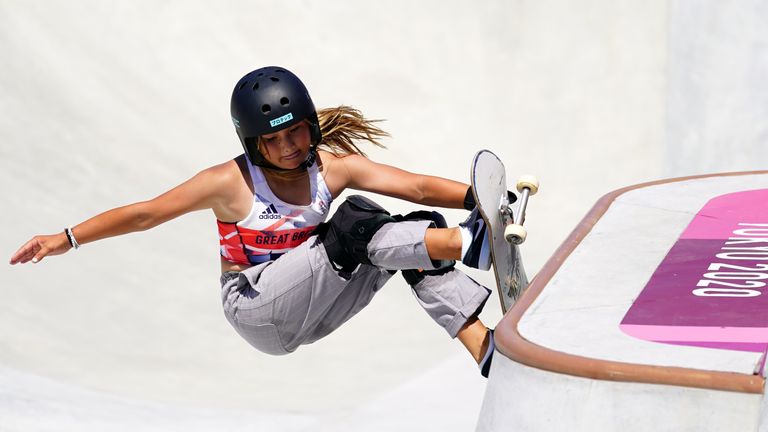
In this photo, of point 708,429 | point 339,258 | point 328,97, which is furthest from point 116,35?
point 708,429

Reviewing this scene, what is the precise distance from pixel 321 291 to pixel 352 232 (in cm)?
36

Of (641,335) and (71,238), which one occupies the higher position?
(71,238)

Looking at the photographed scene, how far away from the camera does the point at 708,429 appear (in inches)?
107

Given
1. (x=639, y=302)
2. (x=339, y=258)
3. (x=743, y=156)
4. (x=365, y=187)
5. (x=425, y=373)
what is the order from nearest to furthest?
1. (x=639, y=302)
2. (x=339, y=258)
3. (x=365, y=187)
4. (x=425, y=373)
5. (x=743, y=156)

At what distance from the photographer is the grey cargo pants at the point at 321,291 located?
4.01 meters

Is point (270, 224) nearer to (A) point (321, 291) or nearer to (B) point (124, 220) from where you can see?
(A) point (321, 291)

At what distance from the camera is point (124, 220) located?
4.19 metres

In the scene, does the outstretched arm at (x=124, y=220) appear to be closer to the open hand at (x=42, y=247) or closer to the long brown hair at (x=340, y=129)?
the open hand at (x=42, y=247)

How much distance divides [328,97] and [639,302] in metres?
6.91

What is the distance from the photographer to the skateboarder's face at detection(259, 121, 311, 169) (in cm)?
429

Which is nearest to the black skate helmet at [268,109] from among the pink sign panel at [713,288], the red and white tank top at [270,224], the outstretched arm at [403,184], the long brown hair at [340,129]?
the red and white tank top at [270,224]

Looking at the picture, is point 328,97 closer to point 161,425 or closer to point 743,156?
point 743,156

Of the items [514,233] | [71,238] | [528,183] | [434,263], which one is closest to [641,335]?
[514,233]

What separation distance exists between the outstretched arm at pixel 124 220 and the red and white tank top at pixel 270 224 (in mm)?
270
